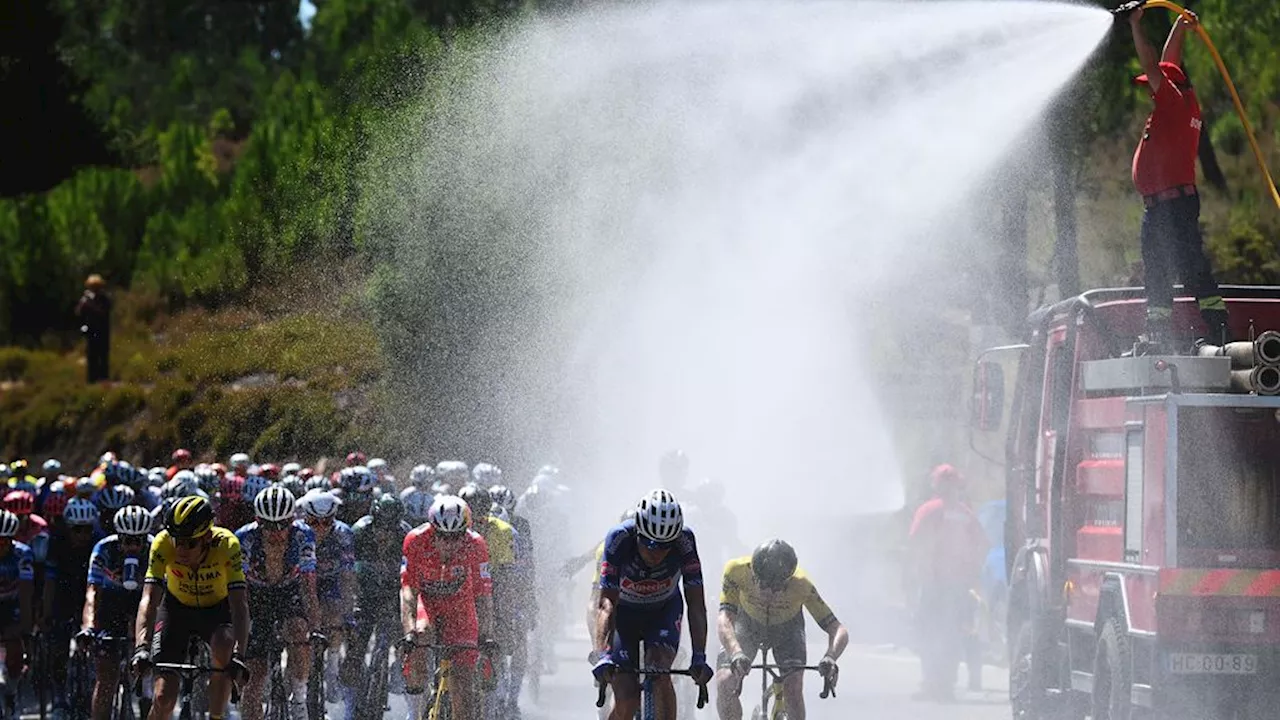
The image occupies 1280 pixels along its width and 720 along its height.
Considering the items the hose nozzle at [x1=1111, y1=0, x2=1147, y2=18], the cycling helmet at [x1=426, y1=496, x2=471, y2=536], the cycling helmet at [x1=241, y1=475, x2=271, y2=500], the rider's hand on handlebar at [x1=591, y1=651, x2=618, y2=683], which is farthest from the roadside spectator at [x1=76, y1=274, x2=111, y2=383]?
the rider's hand on handlebar at [x1=591, y1=651, x2=618, y2=683]

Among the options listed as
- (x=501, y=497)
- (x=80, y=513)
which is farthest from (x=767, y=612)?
(x=80, y=513)

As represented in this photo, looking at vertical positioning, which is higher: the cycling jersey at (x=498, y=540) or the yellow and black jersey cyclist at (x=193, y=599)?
the cycling jersey at (x=498, y=540)

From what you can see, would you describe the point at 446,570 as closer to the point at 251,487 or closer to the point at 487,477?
the point at 251,487

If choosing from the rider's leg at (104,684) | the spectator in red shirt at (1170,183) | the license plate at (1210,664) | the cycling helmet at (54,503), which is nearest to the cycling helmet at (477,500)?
the rider's leg at (104,684)

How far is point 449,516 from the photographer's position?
1385cm

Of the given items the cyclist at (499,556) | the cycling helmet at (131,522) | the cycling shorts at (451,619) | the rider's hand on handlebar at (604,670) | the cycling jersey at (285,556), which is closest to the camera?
the rider's hand on handlebar at (604,670)

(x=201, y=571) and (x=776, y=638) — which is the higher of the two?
(x=201, y=571)

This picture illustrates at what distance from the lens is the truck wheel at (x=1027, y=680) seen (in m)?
15.3

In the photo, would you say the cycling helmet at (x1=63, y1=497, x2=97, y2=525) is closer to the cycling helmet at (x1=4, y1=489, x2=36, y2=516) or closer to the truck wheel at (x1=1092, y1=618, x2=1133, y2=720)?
the cycling helmet at (x1=4, y1=489, x2=36, y2=516)

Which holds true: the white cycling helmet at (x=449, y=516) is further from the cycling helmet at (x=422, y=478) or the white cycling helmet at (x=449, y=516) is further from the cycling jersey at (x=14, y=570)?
the cycling helmet at (x=422, y=478)

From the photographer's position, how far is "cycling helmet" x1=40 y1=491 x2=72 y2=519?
67.4 feet

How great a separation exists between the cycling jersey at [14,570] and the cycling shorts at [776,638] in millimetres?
6302

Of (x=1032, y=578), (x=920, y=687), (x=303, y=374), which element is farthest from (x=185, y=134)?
(x=1032, y=578)

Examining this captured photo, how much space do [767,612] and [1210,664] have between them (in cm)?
256
